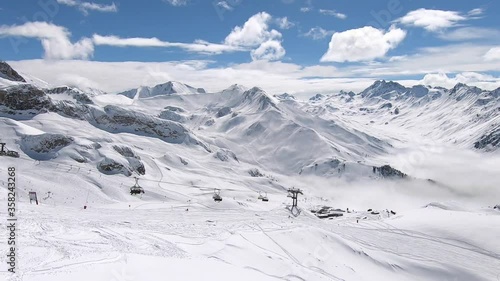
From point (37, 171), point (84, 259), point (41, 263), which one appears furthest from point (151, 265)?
point (37, 171)

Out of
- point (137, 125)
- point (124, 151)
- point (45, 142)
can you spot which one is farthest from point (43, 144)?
point (137, 125)

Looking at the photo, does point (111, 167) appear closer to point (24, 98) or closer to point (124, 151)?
point (124, 151)

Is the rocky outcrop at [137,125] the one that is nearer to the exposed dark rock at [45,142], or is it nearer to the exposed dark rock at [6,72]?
the exposed dark rock at [6,72]

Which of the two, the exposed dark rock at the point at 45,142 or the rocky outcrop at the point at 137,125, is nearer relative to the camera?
the exposed dark rock at the point at 45,142

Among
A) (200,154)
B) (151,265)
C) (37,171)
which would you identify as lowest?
(200,154)

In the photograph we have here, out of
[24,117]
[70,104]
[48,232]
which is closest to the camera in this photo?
[48,232]

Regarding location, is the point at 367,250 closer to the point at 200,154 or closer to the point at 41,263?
the point at 41,263

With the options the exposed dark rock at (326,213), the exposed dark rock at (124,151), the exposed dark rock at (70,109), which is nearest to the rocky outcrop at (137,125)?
the exposed dark rock at (70,109)

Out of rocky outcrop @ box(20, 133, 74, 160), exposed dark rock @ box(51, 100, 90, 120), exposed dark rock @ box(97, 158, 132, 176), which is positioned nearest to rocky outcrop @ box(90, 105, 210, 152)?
exposed dark rock @ box(51, 100, 90, 120)

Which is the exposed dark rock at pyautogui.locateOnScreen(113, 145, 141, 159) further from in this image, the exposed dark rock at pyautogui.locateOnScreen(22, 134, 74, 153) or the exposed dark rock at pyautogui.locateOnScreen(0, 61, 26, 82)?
the exposed dark rock at pyautogui.locateOnScreen(0, 61, 26, 82)

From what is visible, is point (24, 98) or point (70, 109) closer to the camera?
point (24, 98)

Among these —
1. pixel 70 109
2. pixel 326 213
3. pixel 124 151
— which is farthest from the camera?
pixel 70 109
